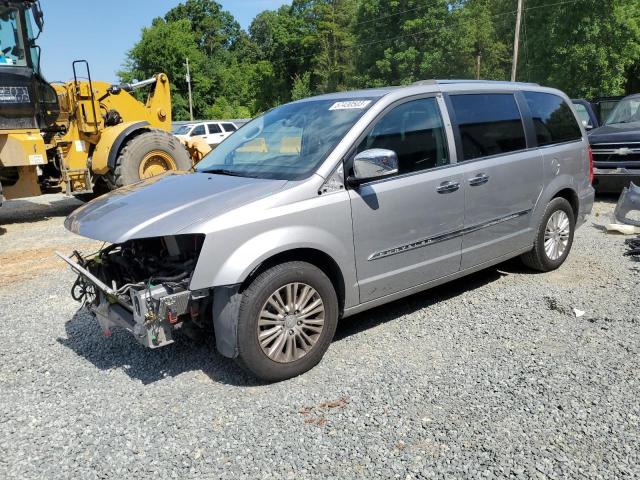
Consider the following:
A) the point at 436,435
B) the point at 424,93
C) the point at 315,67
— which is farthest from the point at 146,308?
the point at 315,67

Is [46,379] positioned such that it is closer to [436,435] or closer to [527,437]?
[436,435]

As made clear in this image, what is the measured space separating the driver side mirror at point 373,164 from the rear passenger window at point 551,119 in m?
2.35

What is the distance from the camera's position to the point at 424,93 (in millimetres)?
4555

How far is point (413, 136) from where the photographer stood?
14.5 feet

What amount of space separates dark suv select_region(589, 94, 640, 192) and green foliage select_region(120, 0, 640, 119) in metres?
22.4

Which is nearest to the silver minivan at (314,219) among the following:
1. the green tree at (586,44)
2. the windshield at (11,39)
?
the windshield at (11,39)

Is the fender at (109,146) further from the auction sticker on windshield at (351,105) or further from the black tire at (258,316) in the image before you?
the black tire at (258,316)

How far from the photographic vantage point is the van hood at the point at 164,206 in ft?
11.3

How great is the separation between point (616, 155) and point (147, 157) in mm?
8353

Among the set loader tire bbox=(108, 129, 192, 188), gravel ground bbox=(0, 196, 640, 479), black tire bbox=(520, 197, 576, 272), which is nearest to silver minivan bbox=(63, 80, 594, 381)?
black tire bbox=(520, 197, 576, 272)

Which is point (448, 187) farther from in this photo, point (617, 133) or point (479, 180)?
point (617, 133)

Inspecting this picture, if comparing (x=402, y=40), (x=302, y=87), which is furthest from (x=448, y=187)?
(x=302, y=87)

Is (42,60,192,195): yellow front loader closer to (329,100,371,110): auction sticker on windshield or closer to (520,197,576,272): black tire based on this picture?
(329,100,371,110): auction sticker on windshield

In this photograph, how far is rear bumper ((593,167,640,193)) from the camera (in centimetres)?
937
